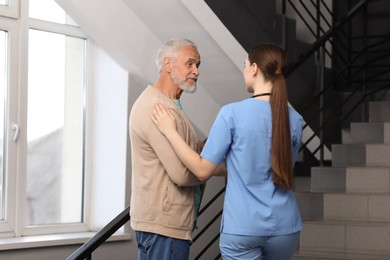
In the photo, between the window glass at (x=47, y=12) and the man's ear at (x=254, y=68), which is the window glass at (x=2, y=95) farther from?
the man's ear at (x=254, y=68)

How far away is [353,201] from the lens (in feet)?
16.2

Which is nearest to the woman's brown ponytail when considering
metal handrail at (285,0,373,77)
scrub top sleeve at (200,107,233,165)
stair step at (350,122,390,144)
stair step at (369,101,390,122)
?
scrub top sleeve at (200,107,233,165)

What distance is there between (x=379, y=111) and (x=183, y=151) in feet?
12.4

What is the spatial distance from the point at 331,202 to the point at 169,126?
257 cm

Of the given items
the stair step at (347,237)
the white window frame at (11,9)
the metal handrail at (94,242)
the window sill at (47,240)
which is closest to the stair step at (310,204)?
the stair step at (347,237)

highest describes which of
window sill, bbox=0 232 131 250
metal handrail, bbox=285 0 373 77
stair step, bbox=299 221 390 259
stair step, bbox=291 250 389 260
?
metal handrail, bbox=285 0 373 77

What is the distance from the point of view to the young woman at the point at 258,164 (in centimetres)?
258

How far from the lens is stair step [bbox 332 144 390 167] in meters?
5.39

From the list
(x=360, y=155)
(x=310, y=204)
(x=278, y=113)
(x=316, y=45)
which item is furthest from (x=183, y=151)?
(x=360, y=155)

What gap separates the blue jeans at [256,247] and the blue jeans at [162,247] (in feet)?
0.63

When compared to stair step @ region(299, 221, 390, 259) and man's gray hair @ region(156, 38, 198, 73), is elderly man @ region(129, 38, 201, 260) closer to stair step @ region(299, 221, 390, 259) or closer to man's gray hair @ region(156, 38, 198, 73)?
man's gray hair @ region(156, 38, 198, 73)

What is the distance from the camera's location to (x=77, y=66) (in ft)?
17.9

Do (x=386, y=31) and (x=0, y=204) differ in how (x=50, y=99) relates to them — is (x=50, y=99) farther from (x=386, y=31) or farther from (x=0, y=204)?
(x=386, y=31)

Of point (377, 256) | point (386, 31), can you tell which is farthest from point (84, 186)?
point (386, 31)
